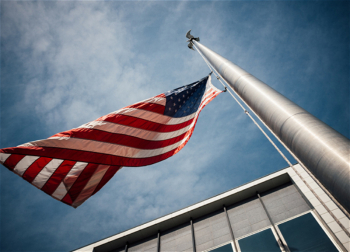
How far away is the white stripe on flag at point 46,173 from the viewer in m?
6.18

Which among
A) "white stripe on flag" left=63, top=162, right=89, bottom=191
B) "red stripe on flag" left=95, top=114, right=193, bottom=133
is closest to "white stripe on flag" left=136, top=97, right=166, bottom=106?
"red stripe on flag" left=95, top=114, right=193, bottom=133

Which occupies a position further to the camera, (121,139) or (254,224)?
(254,224)

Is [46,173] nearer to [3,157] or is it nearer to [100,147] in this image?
[3,157]

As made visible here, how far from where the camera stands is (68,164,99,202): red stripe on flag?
6.60 metres

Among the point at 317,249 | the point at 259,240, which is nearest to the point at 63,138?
the point at 259,240

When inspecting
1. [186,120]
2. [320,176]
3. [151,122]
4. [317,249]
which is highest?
[186,120]

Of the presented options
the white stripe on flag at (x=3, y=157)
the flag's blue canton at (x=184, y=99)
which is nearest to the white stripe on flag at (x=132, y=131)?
the flag's blue canton at (x=184, y=99)

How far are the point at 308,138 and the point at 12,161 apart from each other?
7.18 meters

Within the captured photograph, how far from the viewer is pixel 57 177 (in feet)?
21.3

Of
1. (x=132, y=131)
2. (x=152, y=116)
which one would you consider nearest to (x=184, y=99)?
(x=152, y=116)

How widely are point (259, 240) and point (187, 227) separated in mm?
4705

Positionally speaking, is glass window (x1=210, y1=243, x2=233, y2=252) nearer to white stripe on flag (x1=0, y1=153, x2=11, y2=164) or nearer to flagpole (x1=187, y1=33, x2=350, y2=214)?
flagpole (x1=187, y1=33, x2=350, y2=214)

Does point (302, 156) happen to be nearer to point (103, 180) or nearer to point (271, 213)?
point (103, 180)

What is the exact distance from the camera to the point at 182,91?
377 inches
